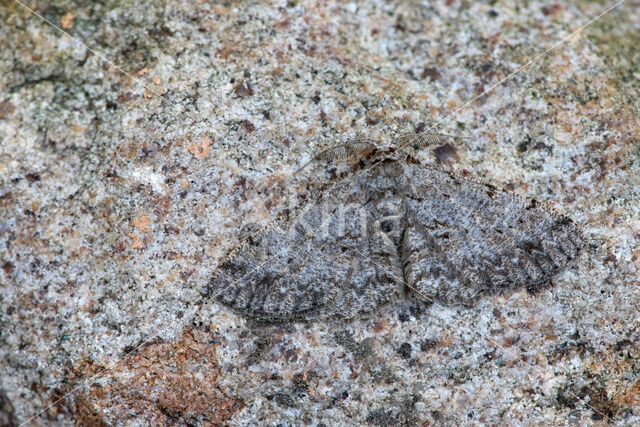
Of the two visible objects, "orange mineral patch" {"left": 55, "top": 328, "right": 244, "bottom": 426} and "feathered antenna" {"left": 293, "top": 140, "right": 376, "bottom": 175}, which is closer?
"orange mineral patch" {"left": 55, "top": 328, "right": 244, "bottom": 426}

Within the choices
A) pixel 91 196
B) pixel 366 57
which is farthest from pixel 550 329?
pixel 91 196

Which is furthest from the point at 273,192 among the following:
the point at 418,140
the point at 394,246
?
the point at 418,140

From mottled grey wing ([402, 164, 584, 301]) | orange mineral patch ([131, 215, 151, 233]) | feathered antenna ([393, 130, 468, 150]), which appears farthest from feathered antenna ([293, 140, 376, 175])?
orange mineral patch ([131, 215, 151, 233])

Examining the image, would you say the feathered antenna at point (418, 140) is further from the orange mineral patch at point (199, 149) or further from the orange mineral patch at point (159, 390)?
the orange mineral patch at point (159, 390)

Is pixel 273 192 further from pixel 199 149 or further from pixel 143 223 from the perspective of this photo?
pixel 143 223

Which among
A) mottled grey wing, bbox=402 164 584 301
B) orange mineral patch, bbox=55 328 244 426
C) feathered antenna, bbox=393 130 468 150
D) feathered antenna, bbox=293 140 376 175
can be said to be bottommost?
orange mineral patch, bbox=55 328 244 426

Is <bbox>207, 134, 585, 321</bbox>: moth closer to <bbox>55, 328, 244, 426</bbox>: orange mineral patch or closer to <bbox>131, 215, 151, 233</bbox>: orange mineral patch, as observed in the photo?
<bbox>55, 328, 244, 426</bbox>: orange mineral patch

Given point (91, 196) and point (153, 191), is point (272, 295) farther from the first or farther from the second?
point (91, 196)
